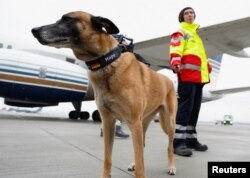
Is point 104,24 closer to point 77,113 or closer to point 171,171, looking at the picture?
point 171,171

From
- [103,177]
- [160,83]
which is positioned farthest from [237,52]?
[103,177]

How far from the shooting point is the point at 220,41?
9.20m

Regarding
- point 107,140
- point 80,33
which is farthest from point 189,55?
point 80,33

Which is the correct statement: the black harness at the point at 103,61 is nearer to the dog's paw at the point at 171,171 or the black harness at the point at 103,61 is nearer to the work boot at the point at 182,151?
the dog's paw at the point at 171,171

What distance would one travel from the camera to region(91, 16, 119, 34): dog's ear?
187 centimetres

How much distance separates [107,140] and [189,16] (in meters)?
2.22

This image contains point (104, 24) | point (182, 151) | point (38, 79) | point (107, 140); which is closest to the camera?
point (104, 24)

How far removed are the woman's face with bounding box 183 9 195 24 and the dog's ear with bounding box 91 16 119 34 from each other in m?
2.06

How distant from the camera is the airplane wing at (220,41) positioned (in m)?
Result: 8.18

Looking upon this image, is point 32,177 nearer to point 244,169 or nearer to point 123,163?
point 123,163

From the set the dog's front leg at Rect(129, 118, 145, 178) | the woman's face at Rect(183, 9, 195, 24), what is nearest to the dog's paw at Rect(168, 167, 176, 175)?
the dog's front leg at Rect(129, 118, 145, 178)

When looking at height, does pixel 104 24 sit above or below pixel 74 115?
above

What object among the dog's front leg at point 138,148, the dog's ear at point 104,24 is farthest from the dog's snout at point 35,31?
the dog's front leg at point 138,148

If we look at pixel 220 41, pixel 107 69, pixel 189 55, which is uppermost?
pixel 220 41
